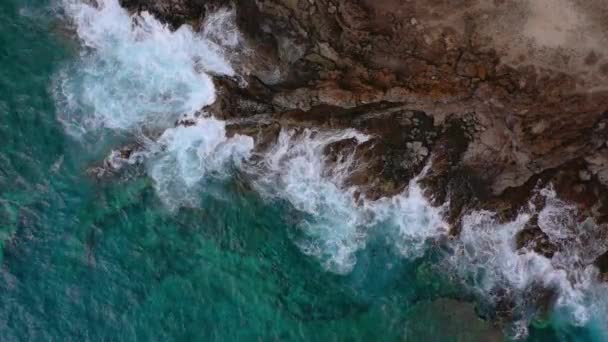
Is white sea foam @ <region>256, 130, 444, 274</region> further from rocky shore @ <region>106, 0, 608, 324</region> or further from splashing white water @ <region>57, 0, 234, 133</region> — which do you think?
splashing white water @ <region>57, 0, 234, 133</region>

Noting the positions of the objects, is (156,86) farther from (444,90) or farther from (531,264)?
(531,264)

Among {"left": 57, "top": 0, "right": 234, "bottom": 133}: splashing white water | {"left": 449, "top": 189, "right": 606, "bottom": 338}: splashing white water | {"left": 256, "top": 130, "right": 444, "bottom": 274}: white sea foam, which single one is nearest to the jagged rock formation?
{"left": 449, "top": 189, "right": 606, "bottom": 338}: splashing white water

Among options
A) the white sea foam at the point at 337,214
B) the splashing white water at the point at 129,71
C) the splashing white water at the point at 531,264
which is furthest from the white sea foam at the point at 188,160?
the splashing white water at the point at 531,264

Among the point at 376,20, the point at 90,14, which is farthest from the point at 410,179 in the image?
the point at 90,14

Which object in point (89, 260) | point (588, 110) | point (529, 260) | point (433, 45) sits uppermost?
point (433, 45)

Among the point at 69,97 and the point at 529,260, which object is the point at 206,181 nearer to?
the point at 69,97

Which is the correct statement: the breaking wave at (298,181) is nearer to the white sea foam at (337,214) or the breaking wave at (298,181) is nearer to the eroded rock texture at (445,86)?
the white sea foam at (337,214)
